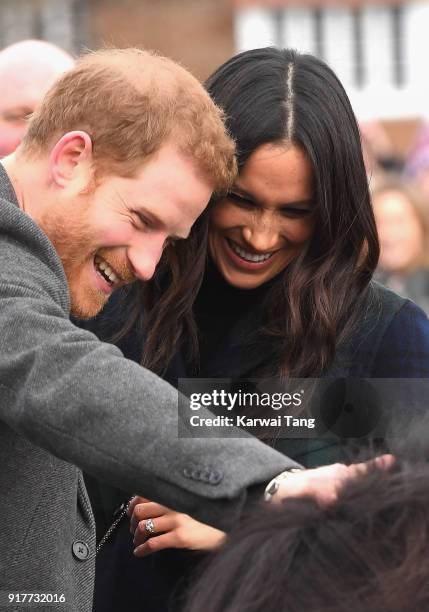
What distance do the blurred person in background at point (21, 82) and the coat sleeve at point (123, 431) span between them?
2500 mm

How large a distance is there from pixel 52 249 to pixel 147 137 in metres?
0.27

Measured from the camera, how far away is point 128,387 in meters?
1.81

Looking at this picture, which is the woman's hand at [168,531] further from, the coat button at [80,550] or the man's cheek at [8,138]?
the man's cheek at [8,138]

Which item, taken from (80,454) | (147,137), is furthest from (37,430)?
(147,137)

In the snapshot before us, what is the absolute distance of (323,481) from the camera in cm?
170

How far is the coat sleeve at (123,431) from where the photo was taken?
1.78m

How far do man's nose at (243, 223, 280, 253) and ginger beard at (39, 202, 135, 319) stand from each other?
1.29 ft

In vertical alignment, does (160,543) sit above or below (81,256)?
below

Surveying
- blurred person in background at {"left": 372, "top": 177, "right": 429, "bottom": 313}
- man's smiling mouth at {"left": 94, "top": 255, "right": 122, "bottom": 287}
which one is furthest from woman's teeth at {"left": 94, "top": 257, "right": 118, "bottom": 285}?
blurred person in background at {"left": 372, "top": 177, "right": 429, "bottom": 313}

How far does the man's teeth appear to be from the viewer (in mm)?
2729

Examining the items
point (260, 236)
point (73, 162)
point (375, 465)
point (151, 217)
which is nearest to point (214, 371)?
point (260, 236)

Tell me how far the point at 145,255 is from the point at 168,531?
0.50 metres

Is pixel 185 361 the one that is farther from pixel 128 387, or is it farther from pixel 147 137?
pixel 128 387

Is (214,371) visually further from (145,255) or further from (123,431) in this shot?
(123,431)
